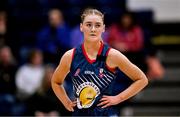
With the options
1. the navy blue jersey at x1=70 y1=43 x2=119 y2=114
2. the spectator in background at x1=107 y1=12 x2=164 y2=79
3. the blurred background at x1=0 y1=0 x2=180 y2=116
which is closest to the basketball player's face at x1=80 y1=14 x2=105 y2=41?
the navy blue jersey at x1=70 y1=43 x2=119 y2=114

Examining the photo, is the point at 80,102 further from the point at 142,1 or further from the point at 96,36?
the point at 142,1

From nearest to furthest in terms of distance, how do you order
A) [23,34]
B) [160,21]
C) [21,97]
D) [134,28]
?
[21,97] → [134,28] → [23,34] → [160,21]

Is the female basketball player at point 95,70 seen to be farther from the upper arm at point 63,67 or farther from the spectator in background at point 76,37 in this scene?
the spectator in background at point 76,37

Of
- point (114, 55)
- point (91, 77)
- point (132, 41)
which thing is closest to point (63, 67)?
point (91, 77)

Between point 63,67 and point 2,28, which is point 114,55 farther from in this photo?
point 2,28

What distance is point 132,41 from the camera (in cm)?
905

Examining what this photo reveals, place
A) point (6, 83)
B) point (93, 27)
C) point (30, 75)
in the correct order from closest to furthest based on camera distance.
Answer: point (93, 27), point (6, 83), point (30, 75)

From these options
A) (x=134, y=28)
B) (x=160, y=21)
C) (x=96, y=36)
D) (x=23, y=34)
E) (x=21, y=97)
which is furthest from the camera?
(x=160, y=21)

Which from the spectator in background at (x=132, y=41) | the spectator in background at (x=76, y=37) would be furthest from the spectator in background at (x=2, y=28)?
the spectator in background at (x=132, y=41)

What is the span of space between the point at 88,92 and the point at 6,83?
397cm

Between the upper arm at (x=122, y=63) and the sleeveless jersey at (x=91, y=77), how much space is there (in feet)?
0.17

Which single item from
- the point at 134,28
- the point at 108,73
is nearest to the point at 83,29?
the point at 108,73

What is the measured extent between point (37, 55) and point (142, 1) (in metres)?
3.27

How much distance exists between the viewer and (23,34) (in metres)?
9.96
